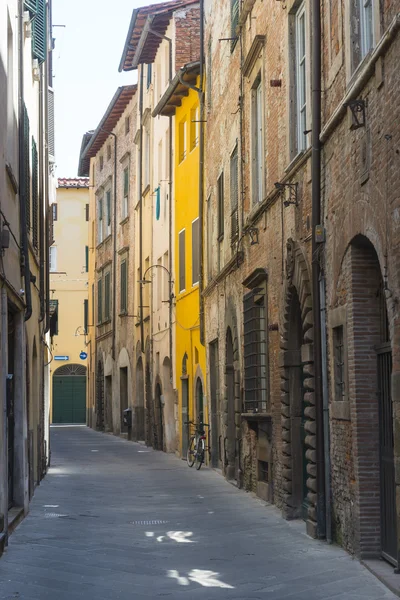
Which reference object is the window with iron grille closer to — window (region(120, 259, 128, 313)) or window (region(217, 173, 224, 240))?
window (region(217, 173, 224, 240))

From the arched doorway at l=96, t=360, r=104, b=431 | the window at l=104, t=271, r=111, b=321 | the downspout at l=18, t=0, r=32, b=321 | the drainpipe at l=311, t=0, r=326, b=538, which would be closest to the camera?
the drainpipe at l=311, t=0, r=326, b=538

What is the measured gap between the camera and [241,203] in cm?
1686

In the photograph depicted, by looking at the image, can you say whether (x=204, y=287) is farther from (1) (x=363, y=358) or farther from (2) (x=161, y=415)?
(1) (x=363, y=358)

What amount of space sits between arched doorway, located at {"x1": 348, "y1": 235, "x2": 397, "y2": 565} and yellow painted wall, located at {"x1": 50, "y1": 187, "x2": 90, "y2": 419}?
43024 mm

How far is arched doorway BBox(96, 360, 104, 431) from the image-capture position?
42062mm

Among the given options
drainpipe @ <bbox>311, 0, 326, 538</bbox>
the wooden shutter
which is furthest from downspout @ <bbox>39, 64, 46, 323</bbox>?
drainpipe @ <bbox>311, 0, 326, 538</bbox>

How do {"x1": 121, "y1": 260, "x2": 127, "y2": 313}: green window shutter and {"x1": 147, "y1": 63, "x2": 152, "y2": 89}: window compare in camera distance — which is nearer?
{"x1": 147, "y1": 63, "x2": 152, "y2": 89}: window

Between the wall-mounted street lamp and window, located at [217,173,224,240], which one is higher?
window, located at [217,173,224,240]

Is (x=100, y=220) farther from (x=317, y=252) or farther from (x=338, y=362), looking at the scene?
(x=338, y=362)

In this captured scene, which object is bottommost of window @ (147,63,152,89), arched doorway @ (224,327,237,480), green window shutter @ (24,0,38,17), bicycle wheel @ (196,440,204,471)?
bicycle wheel @ (196,440,204,471)

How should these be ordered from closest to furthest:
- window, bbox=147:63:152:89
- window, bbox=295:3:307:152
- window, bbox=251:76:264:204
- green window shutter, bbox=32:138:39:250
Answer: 1. window, bbox=295:3:307:152
2. window, bbox=251:76:264:204
3. green window shutter, bbox=32:138:39:250
4. window, bbox=147:63:152:89

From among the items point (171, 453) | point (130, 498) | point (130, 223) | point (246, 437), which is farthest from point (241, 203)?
point (130, 223)

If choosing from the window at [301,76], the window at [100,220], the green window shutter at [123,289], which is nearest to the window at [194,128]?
the window at [301,76]

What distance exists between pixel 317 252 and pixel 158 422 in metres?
18.0
